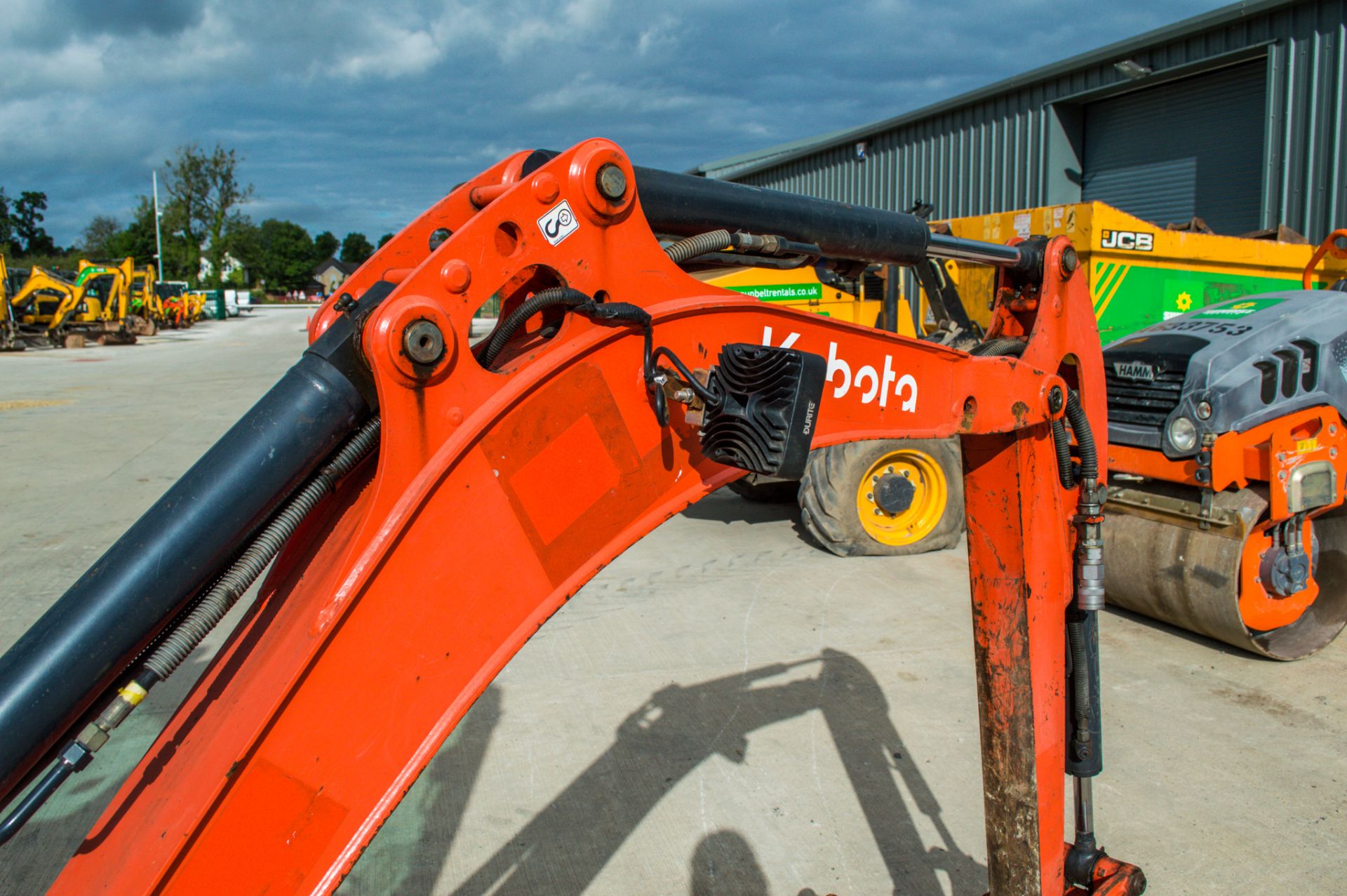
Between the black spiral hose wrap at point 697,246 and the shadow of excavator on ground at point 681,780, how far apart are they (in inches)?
88.1

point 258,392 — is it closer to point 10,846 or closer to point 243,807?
point 10,846

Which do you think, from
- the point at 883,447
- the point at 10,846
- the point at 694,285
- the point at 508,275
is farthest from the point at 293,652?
the point at 883,447

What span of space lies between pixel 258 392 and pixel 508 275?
16.1 metres

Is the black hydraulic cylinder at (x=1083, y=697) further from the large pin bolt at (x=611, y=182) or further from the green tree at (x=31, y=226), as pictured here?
the green tree at (x=31, y=226)

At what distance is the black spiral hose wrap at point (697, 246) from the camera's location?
57.1 inches

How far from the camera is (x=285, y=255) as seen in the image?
9562 centimetres

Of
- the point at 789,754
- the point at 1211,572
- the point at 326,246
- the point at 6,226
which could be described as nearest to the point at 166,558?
the point at 789,754

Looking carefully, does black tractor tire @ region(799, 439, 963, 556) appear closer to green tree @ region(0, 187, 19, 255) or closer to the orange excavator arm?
the orange excavator arm

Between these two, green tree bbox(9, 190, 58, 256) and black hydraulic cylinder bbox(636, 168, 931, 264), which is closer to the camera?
black hydraulic cylinder bbox(636, 168, 931, 264)

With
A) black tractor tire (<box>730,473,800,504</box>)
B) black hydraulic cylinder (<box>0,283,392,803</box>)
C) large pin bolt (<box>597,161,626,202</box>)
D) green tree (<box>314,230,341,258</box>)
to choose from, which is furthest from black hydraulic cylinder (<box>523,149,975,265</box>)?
green tree (<box>314,230,341,258</box>)

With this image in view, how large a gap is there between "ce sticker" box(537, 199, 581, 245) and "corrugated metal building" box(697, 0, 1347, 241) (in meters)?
10.2

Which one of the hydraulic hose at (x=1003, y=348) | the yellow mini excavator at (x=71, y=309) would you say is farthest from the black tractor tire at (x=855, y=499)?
the yellow mini excavator at (x=71, y=309)

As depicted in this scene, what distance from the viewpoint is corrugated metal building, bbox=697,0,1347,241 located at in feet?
30.4

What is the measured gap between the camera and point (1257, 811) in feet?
11.0
